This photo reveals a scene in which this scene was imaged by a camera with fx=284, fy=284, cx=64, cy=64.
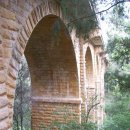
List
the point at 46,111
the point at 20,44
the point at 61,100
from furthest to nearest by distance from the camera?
the point at 46,111
the point at 61,100
the point at 20,44

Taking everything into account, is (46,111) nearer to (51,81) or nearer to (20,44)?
(51,81)

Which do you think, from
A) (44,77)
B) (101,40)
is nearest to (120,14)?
(44,77)

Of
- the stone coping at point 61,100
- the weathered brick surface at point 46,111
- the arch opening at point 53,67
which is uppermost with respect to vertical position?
the arch opening at point 53,67

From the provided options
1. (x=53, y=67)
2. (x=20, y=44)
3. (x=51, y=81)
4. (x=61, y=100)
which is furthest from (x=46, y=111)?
(x=20, y=44)

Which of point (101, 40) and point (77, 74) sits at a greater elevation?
point (101, 40)

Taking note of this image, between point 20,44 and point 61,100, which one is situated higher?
point 20,44

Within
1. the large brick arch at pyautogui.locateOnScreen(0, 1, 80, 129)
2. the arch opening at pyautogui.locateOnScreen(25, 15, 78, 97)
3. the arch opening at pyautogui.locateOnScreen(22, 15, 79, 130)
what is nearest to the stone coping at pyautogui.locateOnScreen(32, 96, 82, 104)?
the arch opening at pyautogui.locateOnScreen(22, 15, 79, 130)

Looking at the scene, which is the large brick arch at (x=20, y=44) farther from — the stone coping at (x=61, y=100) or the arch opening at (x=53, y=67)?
the stone coping at (x=61, y=100)

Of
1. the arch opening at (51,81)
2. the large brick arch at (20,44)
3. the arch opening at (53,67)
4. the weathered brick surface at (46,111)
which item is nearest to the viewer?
the large brick arch at (20,44)

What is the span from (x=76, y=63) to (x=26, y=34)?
3.71 metres

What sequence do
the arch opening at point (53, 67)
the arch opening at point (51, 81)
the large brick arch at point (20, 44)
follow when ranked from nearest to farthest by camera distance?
the large brick arch at point (20, 44) < the arch opening at point (53, 67) < the arch opening at point (51, 81)

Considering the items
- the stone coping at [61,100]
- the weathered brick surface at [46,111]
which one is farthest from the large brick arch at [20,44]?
the weathered brick surface at [46,111]

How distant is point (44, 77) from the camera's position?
767 cm

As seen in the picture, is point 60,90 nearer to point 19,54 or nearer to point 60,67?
point 60,67
